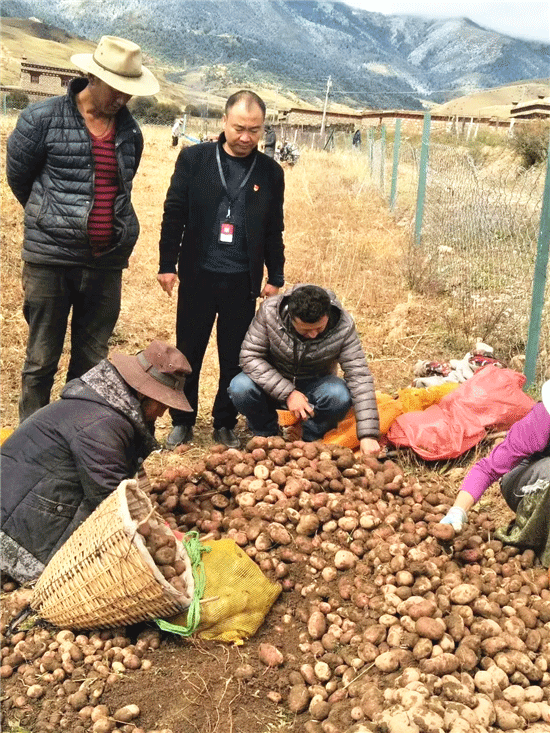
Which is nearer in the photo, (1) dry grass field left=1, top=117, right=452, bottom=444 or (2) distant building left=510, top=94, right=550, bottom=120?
(1) dry grass field left=1, top=117, right=452, bottom=444

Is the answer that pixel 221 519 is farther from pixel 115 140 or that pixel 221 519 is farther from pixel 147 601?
pixel 115 140

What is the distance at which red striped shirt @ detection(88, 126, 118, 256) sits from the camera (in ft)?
11.5

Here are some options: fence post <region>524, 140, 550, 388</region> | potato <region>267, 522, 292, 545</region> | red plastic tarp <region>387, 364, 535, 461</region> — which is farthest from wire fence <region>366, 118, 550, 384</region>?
potato <region>267, 522, 292, 545</region>

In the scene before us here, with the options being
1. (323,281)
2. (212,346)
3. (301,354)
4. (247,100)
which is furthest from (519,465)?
(323,281)

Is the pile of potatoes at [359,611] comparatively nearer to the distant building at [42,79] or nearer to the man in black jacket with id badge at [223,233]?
the man in black jacket with id badge at [223,233]

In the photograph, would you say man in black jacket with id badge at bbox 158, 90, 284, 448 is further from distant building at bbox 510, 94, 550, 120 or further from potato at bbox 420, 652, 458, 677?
distant building at bbox 510, 94, 550, 120

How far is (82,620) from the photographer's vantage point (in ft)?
8.21

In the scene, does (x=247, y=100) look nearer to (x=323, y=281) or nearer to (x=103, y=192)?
(x=103, y=192)

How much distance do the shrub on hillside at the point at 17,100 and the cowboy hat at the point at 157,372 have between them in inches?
1489

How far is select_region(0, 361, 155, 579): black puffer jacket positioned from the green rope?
38 centimetres

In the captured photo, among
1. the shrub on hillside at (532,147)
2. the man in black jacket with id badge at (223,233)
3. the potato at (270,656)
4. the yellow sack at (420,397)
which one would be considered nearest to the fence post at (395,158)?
the shrub on hillside at (532,147)

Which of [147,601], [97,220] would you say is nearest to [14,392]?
[97,220]

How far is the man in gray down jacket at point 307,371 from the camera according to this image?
373 centimetres

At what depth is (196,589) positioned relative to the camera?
2.54m
